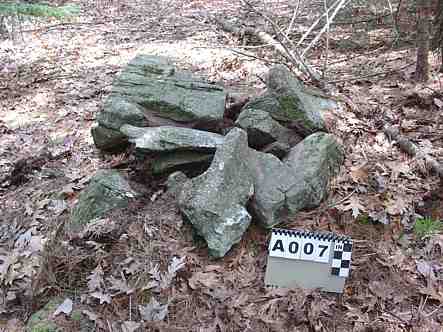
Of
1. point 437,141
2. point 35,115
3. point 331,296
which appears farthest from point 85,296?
point 35,115

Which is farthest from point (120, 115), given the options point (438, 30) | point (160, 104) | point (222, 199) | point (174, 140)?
point (438, 30)

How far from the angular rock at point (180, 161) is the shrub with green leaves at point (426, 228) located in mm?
1759

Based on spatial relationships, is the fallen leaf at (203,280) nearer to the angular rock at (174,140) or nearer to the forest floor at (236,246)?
the forest floor at (236,246)

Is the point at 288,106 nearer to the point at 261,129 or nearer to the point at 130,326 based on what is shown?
the point at 261,129

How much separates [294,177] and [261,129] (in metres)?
0.63

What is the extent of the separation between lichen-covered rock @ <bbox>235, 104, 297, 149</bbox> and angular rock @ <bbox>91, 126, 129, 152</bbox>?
1184 mm

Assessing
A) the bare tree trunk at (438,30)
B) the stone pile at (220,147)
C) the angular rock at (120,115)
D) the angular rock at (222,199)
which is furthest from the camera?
the bare tree trunk at (438,30)

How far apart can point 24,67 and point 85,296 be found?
244 inches

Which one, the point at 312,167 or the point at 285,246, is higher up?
the point at 312,167

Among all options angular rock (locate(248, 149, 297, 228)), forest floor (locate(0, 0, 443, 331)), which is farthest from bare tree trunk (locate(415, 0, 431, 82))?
angular rock (locate(248, 149, 297, 228))

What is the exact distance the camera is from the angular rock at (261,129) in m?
3.90

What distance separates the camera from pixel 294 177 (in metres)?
3.47

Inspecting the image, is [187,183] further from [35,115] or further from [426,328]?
[35,115]

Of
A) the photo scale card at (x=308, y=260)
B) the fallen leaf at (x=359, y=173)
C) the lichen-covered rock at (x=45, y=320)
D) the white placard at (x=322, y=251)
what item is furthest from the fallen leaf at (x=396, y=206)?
the lichen-covered rock at (x=45, y=320)
